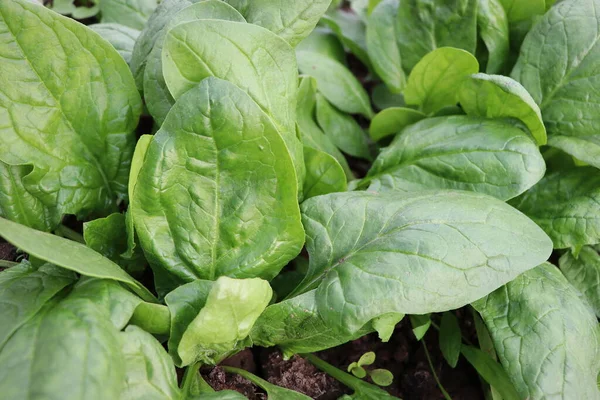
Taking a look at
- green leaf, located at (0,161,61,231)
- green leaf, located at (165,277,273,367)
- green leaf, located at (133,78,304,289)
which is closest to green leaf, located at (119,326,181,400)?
green leaf, located at (165,277,273,367)

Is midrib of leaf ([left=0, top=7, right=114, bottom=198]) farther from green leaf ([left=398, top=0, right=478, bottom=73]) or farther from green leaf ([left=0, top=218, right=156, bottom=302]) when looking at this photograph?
green leaf ([left=398, top=0, right=478, bottom=73])

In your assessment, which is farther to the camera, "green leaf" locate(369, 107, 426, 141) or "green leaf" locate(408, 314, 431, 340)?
"green leaf" locate(369, 107, 426, 141)

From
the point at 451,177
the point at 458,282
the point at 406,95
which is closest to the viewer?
the point at 458,282

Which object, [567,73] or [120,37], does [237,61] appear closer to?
[120,37]

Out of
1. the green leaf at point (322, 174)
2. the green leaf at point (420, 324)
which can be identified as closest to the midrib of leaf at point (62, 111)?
the green leaf at point (322, 174)

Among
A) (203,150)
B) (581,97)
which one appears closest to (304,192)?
(203,150)

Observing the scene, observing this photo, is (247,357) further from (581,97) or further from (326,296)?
(581,97)

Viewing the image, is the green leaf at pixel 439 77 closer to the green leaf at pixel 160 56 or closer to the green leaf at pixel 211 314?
the green leaf at pixel 160 56
